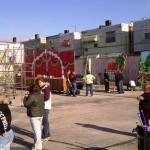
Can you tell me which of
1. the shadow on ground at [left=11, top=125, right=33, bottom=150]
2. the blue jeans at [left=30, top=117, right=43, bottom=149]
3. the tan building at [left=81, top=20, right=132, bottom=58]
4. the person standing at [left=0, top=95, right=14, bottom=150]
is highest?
the tan building at [left=81, top=20, right=132, bottom=58]

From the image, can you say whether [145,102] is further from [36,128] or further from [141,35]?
[141,35]

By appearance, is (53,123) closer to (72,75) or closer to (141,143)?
(141,143)

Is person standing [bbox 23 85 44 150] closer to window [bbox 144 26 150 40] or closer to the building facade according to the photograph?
the building facade

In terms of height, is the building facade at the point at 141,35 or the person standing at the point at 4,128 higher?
the building facade at the point at 141,35

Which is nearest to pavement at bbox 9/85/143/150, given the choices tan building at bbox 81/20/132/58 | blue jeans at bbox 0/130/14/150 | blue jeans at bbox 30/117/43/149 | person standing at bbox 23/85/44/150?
blue jeans at bbox 30/117/43/149

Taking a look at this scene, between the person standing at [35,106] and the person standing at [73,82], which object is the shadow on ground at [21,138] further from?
the person standing at [73,82]

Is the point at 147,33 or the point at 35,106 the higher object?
the point at 147,33

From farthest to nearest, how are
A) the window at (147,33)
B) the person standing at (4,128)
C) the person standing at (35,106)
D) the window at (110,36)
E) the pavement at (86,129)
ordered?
the window at (110,36) < the window at (147,33) < the pavement at (86,129) < the person standing at (35,106) < the person standing at (4,128)

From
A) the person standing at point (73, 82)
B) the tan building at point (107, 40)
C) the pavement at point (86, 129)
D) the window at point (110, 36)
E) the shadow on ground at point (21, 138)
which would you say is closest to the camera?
the pavement at point (86, 129)

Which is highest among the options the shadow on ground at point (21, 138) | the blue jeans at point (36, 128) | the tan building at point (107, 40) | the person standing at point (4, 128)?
the tan building at point (107, 40)

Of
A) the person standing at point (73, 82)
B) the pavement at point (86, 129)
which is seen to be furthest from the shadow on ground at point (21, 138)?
the person standing at point (73, 82)

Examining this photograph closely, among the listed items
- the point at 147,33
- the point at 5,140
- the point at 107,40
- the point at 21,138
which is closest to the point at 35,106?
the point at 21,138

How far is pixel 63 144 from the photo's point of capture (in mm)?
8867

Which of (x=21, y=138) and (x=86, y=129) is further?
(x=86, y=129)
